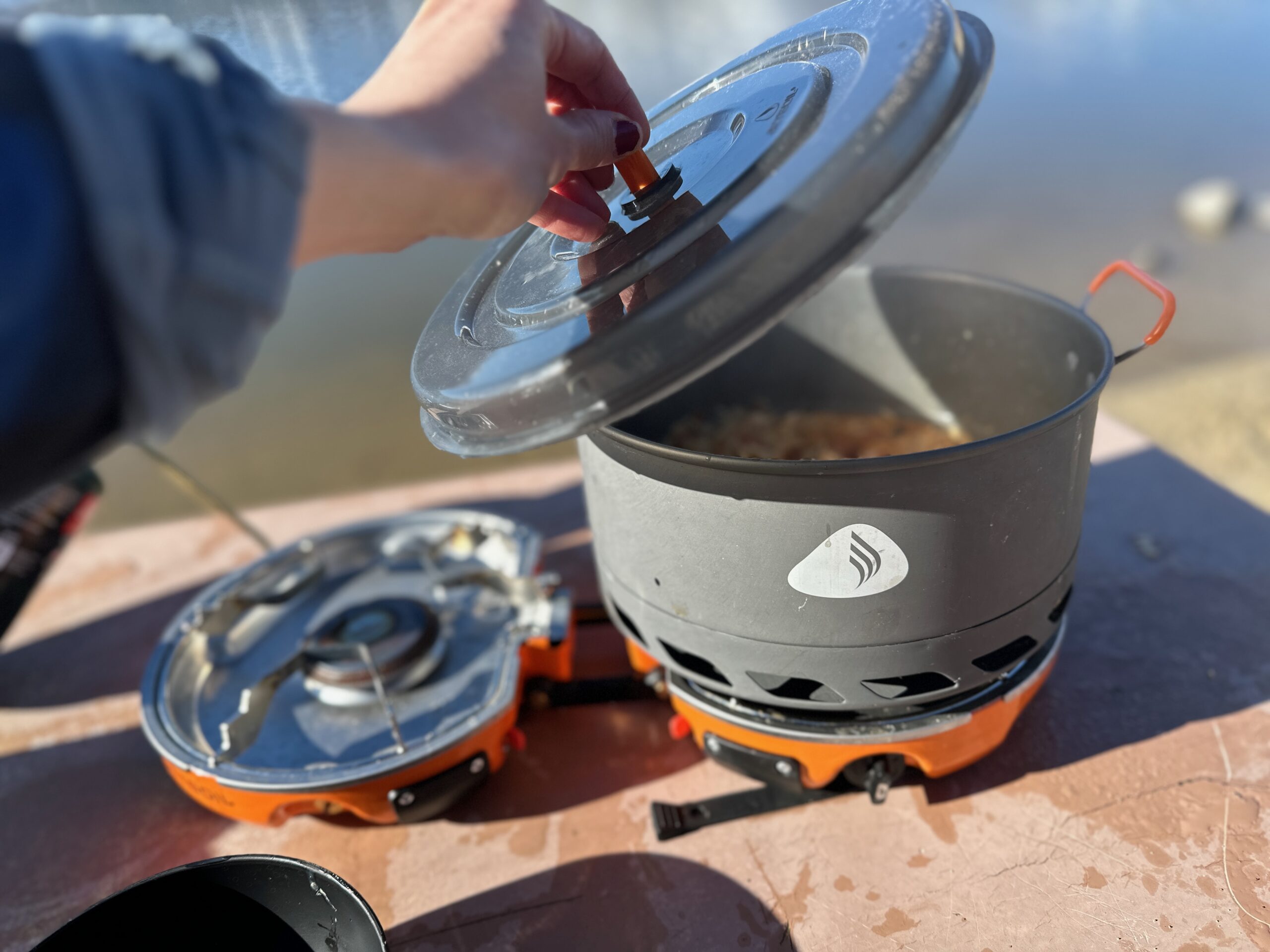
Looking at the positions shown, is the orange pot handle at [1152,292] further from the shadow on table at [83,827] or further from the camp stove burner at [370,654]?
the shadow on table at [83,827]

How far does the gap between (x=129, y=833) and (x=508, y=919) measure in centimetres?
73

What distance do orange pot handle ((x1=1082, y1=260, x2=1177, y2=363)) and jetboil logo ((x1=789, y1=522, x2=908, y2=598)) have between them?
429 millimetres

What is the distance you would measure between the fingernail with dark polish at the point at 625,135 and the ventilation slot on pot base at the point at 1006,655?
85 cm

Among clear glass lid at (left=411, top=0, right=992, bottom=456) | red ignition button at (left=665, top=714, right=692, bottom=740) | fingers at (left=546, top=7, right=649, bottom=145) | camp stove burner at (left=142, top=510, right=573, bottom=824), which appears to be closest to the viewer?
clear glass lid at (left=411, top=0, right=992, bottom=456)

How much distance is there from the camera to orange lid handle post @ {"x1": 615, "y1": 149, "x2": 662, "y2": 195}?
3.38 ft

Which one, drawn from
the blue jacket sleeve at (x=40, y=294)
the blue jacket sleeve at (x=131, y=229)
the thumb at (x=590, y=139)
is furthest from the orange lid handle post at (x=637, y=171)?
→ the blue jacket sleeve at (x=40, y=294)

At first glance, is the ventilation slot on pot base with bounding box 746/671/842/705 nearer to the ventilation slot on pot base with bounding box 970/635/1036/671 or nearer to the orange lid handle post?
the ventilation slot on pot base with bounding box 970/635/1036/671

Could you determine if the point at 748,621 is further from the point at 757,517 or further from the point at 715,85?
the point at 715,85

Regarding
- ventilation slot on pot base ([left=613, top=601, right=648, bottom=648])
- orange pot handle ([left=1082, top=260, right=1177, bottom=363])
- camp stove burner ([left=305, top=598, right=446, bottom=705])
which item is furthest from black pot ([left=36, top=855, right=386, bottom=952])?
orange pot handle ([left=1082, top=260, right=1177, bottom=363])

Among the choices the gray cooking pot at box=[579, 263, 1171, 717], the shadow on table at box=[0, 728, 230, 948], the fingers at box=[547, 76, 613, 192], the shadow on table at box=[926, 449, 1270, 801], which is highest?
the fingers at box=[547, 76, 613, 192]

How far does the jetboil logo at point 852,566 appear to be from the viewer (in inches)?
39.9

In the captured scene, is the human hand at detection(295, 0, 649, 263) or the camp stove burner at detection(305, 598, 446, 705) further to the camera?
the camp stove burner at detection(305, 598, 446, 705)

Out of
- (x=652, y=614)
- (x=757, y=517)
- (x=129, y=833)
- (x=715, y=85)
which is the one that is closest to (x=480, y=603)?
(x=652, y=614)

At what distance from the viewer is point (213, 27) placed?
167 centimetres
